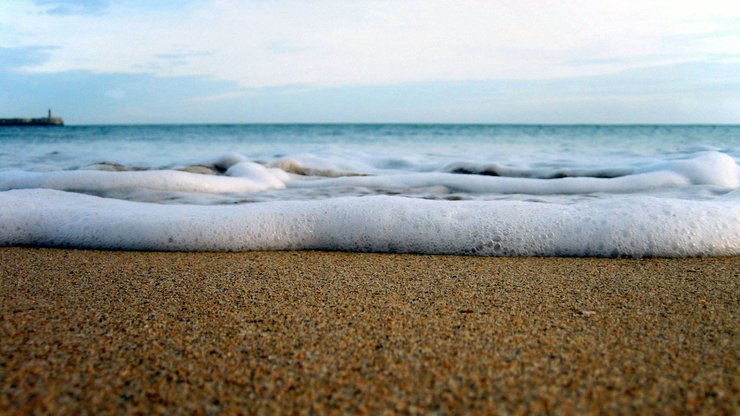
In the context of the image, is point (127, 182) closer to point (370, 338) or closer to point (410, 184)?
point (410, 184)

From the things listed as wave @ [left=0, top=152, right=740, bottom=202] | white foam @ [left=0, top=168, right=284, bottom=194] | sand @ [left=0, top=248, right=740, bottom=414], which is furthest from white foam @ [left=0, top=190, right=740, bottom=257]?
white foam @ [left=0, top=168, right=284, bottom=194]

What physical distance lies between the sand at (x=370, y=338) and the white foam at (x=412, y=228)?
213 millimetres

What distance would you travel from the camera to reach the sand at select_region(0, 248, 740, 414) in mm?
909

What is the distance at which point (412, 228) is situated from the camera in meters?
2.22

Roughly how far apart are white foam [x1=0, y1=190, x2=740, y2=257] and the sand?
21 cm

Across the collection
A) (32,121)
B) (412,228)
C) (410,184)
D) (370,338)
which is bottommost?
(370,338)

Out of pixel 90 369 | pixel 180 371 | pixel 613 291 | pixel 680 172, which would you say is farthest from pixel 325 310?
pixel 680 172

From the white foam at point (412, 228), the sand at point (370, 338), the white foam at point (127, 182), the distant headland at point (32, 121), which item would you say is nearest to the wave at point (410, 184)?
the white foam at point (127, 182)

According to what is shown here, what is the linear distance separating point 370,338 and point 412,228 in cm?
106

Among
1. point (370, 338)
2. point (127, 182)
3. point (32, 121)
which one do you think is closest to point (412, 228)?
point (370, 338)

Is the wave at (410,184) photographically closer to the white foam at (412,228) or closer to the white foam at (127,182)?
the white foam at (127,182)

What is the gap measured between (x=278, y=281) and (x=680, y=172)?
3278 mm

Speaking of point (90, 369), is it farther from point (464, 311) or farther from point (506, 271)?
point (506, 271)

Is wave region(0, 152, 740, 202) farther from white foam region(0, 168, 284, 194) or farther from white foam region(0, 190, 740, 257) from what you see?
white foam region(0, 190, 740, 257)
